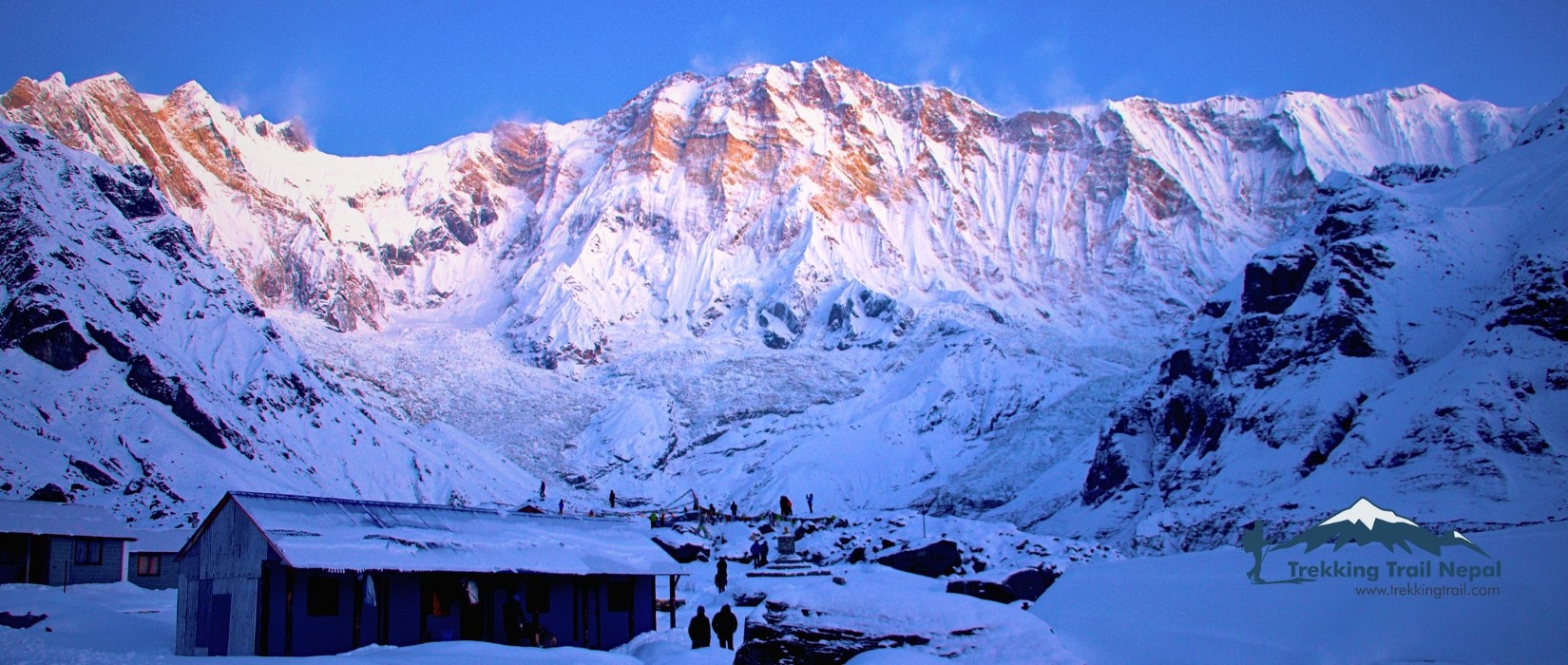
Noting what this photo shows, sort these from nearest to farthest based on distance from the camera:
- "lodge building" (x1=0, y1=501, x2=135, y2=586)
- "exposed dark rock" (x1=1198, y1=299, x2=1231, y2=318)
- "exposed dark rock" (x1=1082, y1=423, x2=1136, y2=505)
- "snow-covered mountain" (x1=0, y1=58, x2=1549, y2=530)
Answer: "lodge building" (x1=0, y1=501, x2=135, y2=586)
"exposed dark rock" (x1=1082, y1=423, x2=1136, y2=505)
"exposed dark rock" (x1=1198, y1=299, x2=1231, y2=318)
"snow-covered mountain" (x1=0, y1=58, x2=1549, y2=530)

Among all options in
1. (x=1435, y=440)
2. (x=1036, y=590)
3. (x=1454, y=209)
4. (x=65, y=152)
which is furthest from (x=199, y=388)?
(x=1454, y=209)

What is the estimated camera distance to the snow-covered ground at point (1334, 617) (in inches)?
472

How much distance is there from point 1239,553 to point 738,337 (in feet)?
428

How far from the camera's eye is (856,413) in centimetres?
11769

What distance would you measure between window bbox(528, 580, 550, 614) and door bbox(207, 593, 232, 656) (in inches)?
277

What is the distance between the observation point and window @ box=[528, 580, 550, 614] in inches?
1133

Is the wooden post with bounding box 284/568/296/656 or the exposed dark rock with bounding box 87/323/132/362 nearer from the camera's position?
the wooden post with bounding box 284/568/296/656

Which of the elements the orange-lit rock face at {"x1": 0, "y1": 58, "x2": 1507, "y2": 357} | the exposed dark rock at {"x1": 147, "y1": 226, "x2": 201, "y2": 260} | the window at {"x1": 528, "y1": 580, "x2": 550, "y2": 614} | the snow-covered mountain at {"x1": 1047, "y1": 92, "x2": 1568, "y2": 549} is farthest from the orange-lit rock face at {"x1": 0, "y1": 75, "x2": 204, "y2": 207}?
the window at {"x1": 528, "y1": 580, "x2": 550, "y2": 614}

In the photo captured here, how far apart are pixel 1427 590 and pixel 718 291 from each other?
148 meters

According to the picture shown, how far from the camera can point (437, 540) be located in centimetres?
2762

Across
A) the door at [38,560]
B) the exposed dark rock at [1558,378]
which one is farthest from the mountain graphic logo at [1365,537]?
the exposed dark rock at [1558,378]

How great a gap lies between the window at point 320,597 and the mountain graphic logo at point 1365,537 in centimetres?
1914

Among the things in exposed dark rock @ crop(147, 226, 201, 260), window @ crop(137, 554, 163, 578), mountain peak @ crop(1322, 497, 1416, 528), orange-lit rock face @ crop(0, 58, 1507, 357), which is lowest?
window @ crop(137, 554, 163, 578)

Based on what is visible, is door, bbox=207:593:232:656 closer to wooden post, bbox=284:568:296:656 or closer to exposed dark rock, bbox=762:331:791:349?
wooden post, bbox=284:568:296:656
